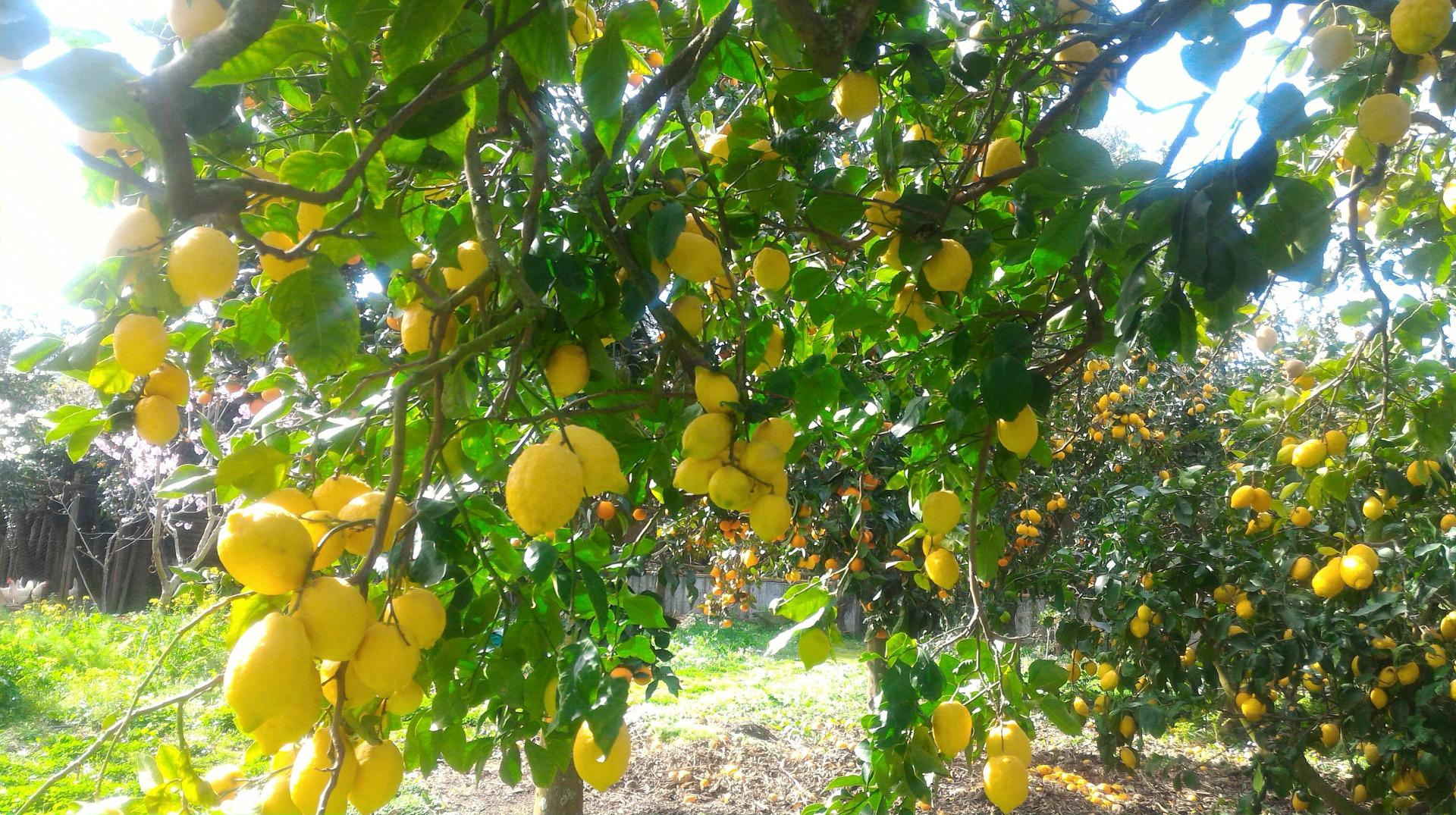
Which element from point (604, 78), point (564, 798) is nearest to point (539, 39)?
point (604, 78)

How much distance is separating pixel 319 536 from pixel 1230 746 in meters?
4.43

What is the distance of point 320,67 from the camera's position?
1.05m

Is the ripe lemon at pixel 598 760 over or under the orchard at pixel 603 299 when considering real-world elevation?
under

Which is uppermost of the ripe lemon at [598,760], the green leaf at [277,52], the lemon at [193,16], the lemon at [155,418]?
the lemon at [193,16]

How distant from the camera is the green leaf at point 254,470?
0.77 meters

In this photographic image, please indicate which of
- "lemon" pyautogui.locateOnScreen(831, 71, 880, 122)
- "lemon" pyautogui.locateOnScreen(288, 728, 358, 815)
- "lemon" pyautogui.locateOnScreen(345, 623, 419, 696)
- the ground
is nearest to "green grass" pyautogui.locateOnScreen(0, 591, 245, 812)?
the ground

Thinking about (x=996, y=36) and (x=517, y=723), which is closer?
(x=517, y=723)

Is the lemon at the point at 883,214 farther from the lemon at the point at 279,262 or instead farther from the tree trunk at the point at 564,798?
the tree trunk at the point at 564,798

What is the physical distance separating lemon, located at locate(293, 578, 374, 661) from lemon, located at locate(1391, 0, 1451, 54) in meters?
1.48

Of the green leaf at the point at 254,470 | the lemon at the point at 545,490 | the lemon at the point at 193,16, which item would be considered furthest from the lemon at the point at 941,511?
the lemon at the point at 193,16

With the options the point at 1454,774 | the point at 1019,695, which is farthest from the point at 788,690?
the point at 1019,695

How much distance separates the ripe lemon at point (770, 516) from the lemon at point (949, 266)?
1.49 ft

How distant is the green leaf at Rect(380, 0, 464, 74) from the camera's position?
0.71 m

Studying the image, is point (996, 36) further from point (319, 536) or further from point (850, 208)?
point (319, 536)
